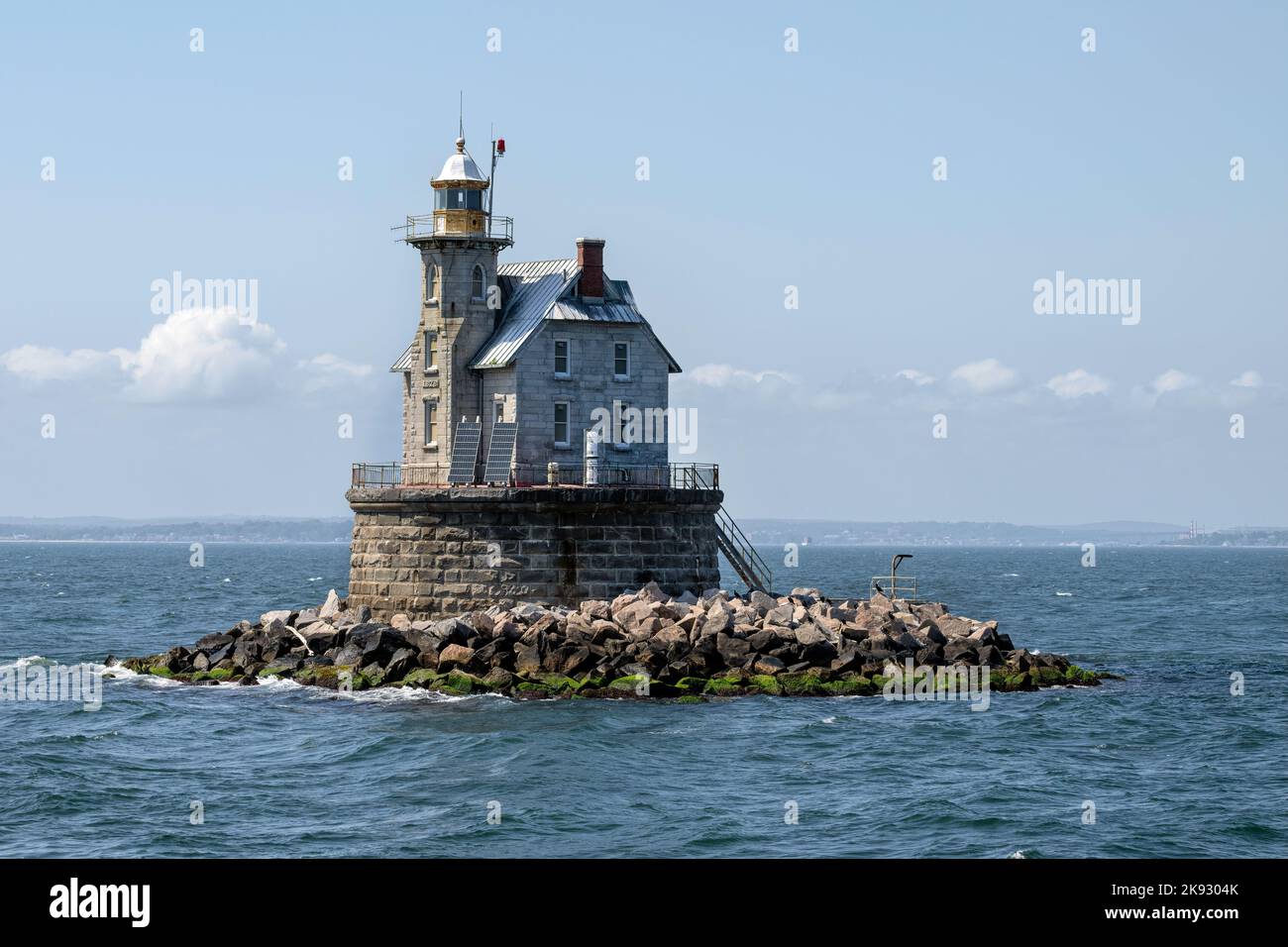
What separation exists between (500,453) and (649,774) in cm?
1609

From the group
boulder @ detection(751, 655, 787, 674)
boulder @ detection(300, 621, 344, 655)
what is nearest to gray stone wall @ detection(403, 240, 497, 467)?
boulder @ detection(300, 621, 344, 655)

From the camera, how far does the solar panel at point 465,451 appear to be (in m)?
42.3

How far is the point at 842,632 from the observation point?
3891 centimetres

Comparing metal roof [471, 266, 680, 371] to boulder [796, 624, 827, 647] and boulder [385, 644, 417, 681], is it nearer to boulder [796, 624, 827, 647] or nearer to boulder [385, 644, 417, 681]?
boulder [385, 644, 417, 681]

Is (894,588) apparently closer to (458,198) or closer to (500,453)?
(500,453)

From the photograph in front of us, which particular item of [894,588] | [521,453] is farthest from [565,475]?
[894,588]

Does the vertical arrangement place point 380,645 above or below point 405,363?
below

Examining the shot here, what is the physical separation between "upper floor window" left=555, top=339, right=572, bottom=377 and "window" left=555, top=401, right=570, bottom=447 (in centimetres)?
83

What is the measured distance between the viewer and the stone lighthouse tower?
43.3 m

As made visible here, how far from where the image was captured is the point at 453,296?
4353cm

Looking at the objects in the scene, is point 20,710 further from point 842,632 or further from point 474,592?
point 842,632
